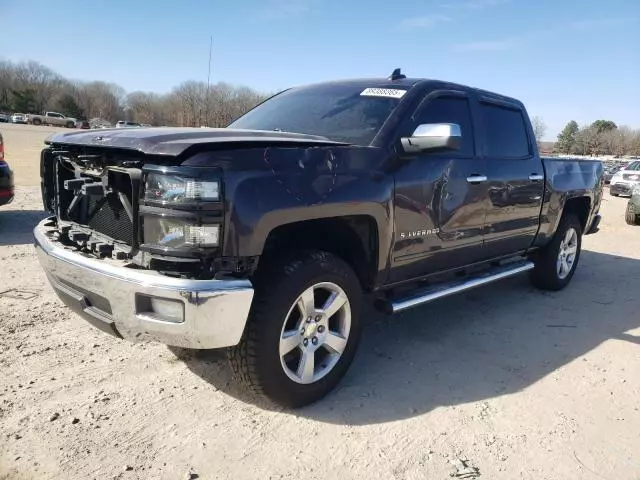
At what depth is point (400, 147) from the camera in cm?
318

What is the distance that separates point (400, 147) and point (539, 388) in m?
1.80

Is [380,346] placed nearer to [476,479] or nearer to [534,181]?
[476,479]

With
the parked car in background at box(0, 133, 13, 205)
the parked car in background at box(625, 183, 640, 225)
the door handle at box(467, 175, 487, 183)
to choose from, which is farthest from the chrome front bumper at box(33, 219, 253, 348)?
the parked car in background at box(625, 183, 640, 225)

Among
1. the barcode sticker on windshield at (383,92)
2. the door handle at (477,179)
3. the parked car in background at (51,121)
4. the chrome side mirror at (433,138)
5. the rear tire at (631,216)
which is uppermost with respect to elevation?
the barcode sticker on windshield at (383,92)

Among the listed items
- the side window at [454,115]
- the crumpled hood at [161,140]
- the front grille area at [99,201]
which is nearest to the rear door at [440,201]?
the side window at [454,115]

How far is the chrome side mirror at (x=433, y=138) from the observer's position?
10.0 ft

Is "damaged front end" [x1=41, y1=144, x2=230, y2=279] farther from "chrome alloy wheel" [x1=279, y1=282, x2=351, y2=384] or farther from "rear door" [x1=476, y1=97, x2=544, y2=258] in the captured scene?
"rear door" [x1=476, y1=97, x2=544, y2=258]

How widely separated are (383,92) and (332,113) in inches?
15.3

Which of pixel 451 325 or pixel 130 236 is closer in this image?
pixel 130 236

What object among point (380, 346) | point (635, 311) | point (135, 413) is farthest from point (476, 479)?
point (635, 311)

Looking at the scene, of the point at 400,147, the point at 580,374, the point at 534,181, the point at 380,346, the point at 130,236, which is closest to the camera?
the point at 130,236

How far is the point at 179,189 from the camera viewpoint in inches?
90.7

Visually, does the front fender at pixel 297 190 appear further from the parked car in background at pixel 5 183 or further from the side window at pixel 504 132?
the parked car in background at pixel 5 183

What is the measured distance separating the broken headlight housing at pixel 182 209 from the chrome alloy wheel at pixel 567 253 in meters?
4.42
